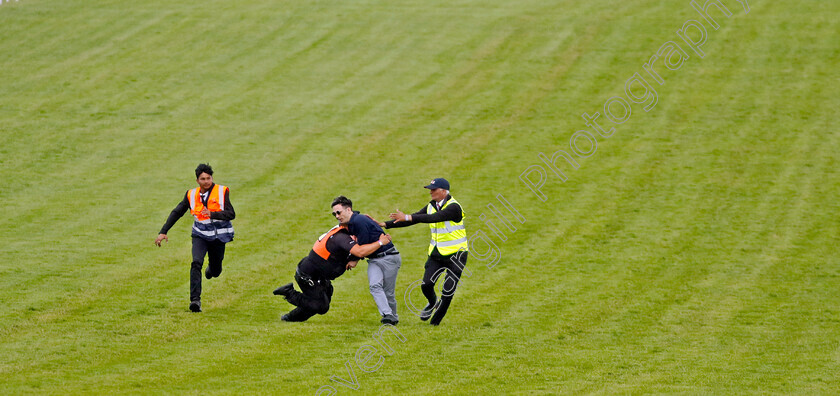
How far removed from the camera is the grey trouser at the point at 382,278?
14.7 metres

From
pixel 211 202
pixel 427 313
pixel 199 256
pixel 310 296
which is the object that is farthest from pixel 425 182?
pixel 310 296

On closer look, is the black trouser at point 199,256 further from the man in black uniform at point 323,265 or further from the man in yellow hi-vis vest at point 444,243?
the man in yellow hi-vis vest at point 444,243

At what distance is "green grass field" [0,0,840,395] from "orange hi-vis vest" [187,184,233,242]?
1.31m

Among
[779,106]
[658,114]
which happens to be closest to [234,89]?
[658,114]

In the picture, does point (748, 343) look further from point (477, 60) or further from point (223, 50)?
point (223, 50)

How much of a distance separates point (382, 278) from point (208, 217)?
9.99ft

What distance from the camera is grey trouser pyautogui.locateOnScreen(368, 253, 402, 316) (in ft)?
48.2

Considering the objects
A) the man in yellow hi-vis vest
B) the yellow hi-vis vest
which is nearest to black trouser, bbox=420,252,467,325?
the man in yellow hi-vis vest

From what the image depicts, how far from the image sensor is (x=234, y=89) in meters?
34.4

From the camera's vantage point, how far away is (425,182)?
27.1 meters

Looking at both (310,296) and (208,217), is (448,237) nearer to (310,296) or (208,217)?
(310,296)

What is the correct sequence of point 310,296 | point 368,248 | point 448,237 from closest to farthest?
point 368,248, point 448,237, point 310,296

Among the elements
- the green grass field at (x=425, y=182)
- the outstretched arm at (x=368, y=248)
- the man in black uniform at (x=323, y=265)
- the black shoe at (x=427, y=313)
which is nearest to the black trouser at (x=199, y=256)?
the green grass field at (x=425, y=182)

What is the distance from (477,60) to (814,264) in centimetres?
1823
